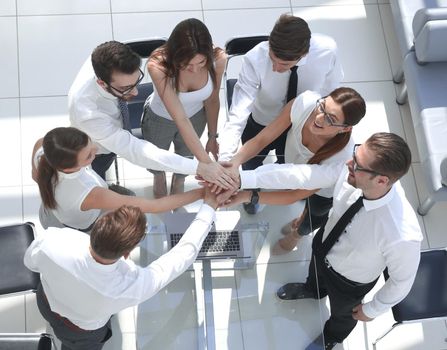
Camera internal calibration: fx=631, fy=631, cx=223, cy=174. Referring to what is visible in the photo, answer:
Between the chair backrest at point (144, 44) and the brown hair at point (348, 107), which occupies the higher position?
the chair backrest at point (144, 44)

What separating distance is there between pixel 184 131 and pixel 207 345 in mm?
1137

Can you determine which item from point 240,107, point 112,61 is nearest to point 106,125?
point 112,61

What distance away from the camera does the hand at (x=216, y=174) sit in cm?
326

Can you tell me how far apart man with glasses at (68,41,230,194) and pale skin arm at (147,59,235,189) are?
2 cm

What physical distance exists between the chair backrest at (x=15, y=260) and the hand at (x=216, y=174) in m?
1.08

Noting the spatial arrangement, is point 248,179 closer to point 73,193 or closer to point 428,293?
point 73,193

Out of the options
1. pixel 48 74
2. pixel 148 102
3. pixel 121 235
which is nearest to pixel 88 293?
pixel 121 235

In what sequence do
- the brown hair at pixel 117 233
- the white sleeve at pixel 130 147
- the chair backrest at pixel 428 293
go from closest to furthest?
A: 1. the brown hair at pixel 117 233
2. the white sleeve at pixel 130 147
3. the chair backrest at pixel 428 293

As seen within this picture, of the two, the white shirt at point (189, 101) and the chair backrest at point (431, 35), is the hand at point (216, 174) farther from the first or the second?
the chair backrest at point (431, 35)

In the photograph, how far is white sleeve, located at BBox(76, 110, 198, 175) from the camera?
10.5 feet

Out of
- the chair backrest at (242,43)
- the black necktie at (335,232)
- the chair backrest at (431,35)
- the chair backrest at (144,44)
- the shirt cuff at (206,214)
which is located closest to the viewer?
the black necktie at (335,232)

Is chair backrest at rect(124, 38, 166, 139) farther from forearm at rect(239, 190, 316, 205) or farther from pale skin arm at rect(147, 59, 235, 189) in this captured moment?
forearm at rect(239, 190, 316, 205)

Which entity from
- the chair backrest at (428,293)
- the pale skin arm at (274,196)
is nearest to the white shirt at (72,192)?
the pale skin arm at (274,196)

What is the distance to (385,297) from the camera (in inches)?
119
